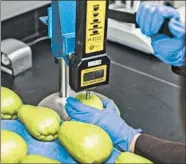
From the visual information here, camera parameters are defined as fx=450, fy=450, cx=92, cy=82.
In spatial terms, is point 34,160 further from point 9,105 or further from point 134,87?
point 134,87

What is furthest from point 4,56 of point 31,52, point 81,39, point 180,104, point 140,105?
point 180,104

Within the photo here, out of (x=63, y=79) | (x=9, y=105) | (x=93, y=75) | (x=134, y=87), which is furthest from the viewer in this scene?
(x=134, y=87)

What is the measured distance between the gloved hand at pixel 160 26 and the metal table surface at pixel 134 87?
342mm

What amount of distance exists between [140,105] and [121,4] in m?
0.46

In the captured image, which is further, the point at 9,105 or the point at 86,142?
the point at 9,105

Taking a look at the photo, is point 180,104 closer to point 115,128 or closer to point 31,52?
point 115,128

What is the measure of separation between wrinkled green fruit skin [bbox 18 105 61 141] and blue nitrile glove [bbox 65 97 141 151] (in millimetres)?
48

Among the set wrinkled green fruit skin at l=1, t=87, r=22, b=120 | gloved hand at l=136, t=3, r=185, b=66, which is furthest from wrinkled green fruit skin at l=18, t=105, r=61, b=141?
gloved hand at l=136, t=3, r=185, b=66

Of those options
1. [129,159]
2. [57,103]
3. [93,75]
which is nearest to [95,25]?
[93,75]

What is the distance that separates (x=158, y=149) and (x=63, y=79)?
0.96ft

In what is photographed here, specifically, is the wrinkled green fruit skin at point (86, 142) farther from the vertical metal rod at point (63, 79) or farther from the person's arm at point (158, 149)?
the vertical metal rod at point (63, 79)

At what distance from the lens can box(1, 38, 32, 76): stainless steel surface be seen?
124 centimetres

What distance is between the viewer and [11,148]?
2.46 feet

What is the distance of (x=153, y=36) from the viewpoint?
0.72 m
